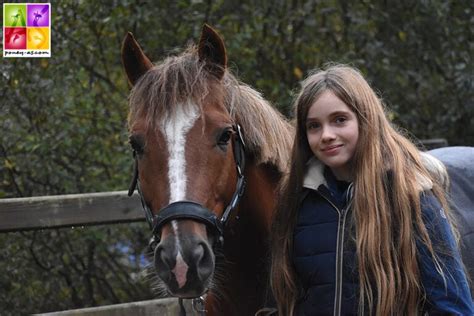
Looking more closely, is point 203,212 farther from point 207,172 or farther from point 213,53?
point 213,53

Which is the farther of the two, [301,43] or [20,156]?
[301,43]

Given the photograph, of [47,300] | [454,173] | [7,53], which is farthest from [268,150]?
[47,300]

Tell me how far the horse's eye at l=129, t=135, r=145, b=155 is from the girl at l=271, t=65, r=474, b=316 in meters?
0.51

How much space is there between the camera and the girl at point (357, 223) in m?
2.36

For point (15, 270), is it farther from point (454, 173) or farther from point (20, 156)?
point (454, 173)

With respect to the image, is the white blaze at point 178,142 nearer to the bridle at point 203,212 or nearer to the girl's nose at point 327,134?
the bridle at point 203,212

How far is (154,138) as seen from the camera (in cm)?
261

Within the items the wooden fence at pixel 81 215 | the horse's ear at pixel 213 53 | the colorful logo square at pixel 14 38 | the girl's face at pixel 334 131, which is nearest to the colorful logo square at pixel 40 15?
the colorful logo square at pixel 14 38

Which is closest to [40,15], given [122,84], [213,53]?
[122,84]

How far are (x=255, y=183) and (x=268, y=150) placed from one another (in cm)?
13

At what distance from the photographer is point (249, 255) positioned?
2.94 m

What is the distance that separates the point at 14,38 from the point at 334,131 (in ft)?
10.2

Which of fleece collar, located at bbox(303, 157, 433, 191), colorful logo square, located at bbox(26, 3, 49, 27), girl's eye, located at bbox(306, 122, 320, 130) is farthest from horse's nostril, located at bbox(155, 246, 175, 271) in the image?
colorful logo square, located at bbox(26, 3, 49, 27)

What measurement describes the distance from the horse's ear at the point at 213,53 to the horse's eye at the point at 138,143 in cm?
38
